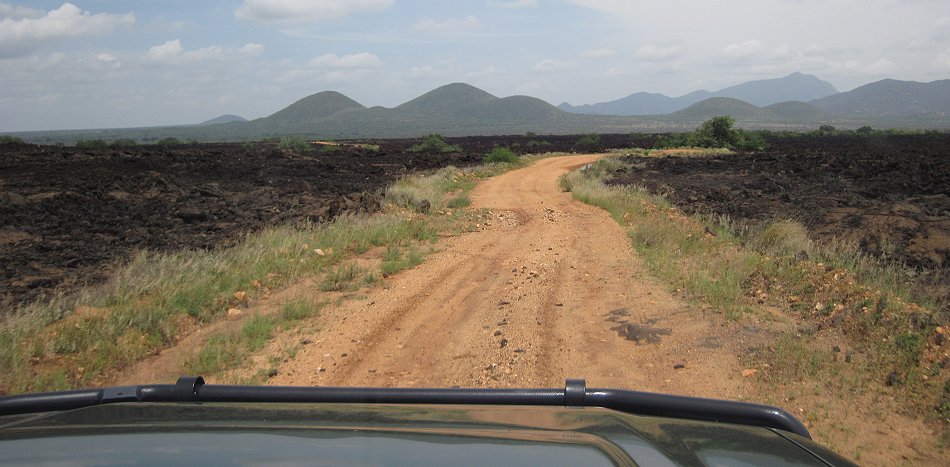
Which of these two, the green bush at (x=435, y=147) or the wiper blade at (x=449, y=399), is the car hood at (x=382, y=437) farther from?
the green bush at (x=435, y=147)

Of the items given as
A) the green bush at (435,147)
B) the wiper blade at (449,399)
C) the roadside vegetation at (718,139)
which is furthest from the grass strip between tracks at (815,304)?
the roadside vegetation at (718,139)

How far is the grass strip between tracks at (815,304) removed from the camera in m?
5.36

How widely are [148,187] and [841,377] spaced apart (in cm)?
2232

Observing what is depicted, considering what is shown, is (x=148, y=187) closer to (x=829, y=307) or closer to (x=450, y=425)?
(x=829, y=307)

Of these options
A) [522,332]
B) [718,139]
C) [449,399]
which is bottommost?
[522,332]

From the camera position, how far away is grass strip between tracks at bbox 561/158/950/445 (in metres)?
5.36

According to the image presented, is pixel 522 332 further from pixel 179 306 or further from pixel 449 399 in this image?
pixel 449 399

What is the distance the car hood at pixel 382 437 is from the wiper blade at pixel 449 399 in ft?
0.22

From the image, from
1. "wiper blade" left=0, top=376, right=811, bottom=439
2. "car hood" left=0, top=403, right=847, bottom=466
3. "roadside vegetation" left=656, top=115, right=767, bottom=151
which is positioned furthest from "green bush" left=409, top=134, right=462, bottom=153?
"car hood" left=0, top=403, right=847, bottom=466

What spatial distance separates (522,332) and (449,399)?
4.41 m

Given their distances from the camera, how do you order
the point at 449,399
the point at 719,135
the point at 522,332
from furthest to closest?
the point at 719,135 < the point at 522,332 < the point at 449,399

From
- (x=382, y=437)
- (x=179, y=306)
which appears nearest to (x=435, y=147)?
(x=179, y=306)

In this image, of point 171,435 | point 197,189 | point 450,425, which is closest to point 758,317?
point 450,425

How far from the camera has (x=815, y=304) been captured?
7.20 metres
